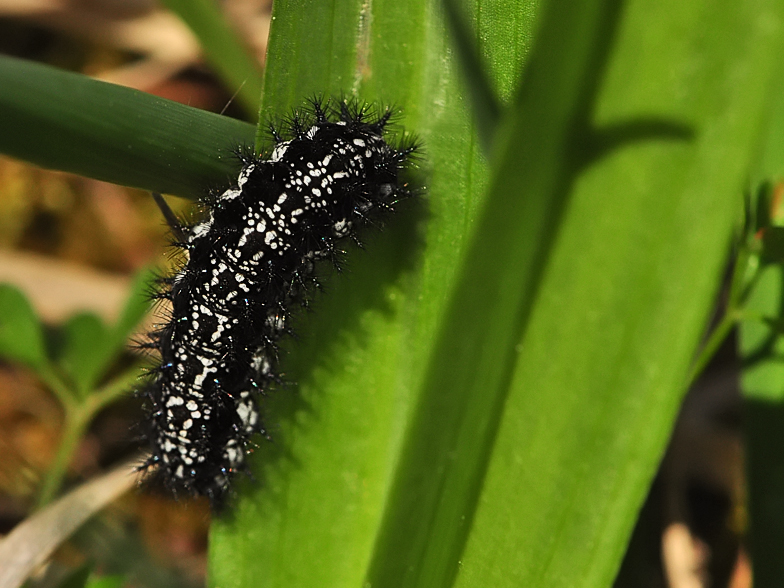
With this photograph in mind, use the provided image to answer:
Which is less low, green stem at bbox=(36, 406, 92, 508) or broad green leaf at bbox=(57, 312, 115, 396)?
broad green leaf at bbox=(57, 312, 115, 396)

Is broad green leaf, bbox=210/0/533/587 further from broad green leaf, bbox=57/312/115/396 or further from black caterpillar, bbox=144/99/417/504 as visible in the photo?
broad green leaf, bbox=57/312/115/396

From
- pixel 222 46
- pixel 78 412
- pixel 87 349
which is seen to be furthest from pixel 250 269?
pixel 222 46

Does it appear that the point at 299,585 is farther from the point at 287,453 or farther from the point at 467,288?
the point at 467,288

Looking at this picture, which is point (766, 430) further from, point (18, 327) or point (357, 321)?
point (18, 327)

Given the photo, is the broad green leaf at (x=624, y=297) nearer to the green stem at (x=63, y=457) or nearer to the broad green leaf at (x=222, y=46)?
the green stem at (x=63, y=457)

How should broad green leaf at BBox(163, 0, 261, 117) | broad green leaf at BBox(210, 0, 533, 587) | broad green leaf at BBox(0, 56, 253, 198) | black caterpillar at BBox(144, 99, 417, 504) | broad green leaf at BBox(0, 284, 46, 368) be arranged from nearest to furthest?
1. broad green leaf at BBox(0, 56, 253, 198)
2. broad green leaf at BBox(210, 0, 533, 587)
3. black caterpillar at BBox(144, 99, 417, 504)
4. broad green leaf at BBox(0, 284, 46, 368)
5. broad green leaf at BBox(163, 0, 261, 117)

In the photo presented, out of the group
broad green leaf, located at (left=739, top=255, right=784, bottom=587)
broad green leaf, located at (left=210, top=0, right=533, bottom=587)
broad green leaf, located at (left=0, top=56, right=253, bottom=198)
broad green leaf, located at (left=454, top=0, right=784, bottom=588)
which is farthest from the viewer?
broad green leaf, located at (left=739, top=255, right=784, bottom=587)

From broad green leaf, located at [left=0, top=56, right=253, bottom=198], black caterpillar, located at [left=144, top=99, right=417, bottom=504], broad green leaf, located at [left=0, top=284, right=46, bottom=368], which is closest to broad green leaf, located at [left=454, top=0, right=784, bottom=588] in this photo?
black caterpillar, located at [left=144, top=99, right=417, bottom=504]

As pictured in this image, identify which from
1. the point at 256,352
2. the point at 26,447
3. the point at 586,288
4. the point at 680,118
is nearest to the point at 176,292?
the point at 256,352
